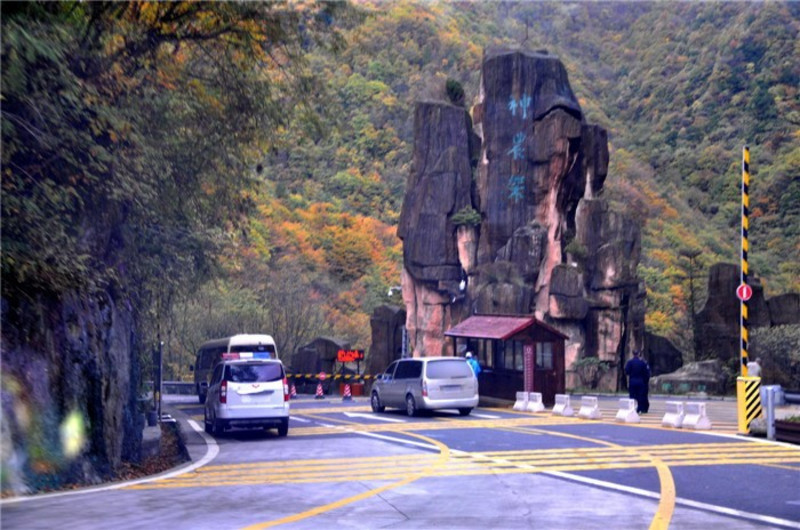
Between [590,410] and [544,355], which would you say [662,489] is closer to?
[590,410]

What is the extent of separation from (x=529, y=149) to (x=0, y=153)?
40.7 meters

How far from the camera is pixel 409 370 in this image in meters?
28.6

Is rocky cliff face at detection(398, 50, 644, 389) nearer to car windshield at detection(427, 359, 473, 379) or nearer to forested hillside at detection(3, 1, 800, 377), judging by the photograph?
forested hillside at detection(3, 1, 800, 377)

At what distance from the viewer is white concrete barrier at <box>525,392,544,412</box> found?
29328 mm

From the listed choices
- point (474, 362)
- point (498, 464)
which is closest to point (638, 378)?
point (474, 362)

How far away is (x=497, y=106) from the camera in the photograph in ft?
177

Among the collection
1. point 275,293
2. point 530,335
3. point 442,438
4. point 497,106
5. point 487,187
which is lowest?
point 442,438

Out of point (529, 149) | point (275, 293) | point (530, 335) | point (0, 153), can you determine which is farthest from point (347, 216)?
point (0, 153)

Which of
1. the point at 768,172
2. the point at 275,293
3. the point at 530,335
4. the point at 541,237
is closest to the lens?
the point at 530,335

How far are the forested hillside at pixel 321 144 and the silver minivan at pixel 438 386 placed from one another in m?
6.20

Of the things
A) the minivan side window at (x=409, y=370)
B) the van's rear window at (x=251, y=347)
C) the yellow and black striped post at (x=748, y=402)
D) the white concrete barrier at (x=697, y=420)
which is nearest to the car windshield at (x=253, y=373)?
the minivan side window at (x=409, y=370)

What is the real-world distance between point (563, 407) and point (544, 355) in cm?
396

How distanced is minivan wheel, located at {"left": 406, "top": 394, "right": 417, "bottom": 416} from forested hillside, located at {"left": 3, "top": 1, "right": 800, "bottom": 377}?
252 inches

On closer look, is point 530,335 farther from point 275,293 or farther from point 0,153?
point 275,293
